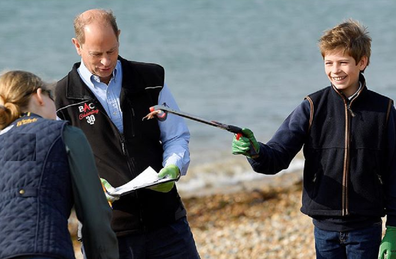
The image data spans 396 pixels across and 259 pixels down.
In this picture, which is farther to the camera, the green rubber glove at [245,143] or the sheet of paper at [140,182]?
the green rubber glove at [245,143]

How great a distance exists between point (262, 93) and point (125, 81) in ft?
42.4

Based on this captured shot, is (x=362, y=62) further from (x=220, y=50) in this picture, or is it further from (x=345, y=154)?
(x=220, y=50)

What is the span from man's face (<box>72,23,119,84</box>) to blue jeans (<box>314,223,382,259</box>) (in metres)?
1.47

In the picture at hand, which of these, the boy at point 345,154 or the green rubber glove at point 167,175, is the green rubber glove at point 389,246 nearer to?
the boy at point 345,154

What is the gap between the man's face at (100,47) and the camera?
159 inches

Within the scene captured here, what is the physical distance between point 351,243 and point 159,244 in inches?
40.7

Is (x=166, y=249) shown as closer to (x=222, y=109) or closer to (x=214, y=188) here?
(x=214, y=188)

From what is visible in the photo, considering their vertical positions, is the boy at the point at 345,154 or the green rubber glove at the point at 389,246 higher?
the boy at the point at 345,154

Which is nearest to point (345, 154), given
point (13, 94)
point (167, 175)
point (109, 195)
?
point (167, 175)

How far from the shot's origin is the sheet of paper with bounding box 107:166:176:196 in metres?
3.88

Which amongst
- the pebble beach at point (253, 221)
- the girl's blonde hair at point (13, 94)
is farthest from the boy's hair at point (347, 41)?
the pebble beach at point (253, 221)

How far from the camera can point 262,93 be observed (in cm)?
1698

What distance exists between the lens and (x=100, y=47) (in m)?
4.04

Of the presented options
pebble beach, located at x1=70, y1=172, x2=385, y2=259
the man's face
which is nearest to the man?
the man's face
